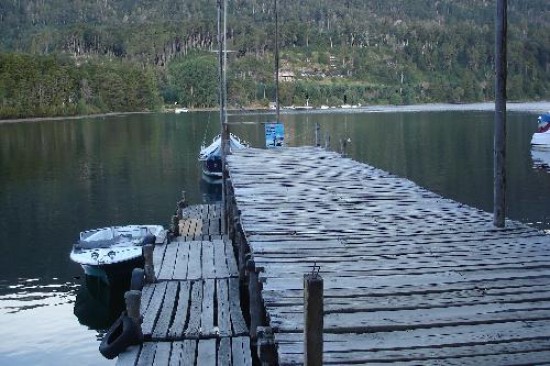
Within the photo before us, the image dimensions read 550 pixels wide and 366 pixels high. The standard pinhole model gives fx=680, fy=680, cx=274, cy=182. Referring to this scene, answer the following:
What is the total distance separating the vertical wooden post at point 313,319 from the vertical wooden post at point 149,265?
29.6 ft

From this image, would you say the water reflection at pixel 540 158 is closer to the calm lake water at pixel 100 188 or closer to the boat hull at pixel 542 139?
the calm lake water at pixel 100 188

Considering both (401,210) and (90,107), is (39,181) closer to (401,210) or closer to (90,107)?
(401,210)

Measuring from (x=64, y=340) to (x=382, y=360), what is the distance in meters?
13.4

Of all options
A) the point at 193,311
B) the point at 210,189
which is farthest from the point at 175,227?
the point at 210,189

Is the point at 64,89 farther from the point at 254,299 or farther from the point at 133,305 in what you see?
the point at 254,299

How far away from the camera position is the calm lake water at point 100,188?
19605 millimetres

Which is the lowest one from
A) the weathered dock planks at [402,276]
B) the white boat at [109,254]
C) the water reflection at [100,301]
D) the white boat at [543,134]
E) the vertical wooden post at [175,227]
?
the water reflection at [100,301]

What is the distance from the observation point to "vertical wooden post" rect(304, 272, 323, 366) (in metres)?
6.02

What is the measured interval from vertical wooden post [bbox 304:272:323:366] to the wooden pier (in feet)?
16.1

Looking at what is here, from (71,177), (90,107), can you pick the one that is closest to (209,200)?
(71,177)

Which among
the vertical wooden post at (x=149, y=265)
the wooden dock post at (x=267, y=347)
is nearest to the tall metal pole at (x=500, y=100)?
the wooden dock post at (x=267, y=347)

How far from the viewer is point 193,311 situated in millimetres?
13203

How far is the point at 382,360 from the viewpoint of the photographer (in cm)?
681

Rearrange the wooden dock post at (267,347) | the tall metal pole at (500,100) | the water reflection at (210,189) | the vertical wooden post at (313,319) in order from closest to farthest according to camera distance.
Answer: the vertical wooden post at (313,319)
the wooden dock post at (267,347)
the tall metal pole at (500,100)
the water reflection at (210,189)
